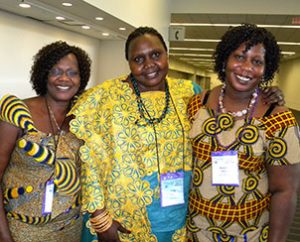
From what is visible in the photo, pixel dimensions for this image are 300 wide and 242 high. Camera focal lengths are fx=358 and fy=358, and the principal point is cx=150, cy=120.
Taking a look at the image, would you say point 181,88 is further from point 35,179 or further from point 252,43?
point 35,179

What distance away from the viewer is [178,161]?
70.1 inches

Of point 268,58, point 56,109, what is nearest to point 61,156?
point 56,109

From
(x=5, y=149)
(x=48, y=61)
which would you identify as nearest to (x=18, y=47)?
(x=48, y=61)

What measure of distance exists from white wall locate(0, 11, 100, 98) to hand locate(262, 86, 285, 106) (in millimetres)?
3146

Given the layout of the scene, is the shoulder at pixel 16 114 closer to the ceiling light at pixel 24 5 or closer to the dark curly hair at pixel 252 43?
the dark curly hair at pixel 252 43

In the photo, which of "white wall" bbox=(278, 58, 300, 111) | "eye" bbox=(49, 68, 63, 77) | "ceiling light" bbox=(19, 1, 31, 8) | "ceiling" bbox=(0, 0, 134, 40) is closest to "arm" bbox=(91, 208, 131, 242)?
"eye" bbox=(49, 68, 63, 77)

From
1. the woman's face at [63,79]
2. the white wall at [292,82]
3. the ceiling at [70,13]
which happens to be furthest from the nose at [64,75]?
the white wall at [292,82]

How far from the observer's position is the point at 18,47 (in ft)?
13.8

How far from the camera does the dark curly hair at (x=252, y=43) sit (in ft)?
5.39

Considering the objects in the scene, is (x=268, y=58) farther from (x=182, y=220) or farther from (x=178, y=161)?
(x=182, y=220)

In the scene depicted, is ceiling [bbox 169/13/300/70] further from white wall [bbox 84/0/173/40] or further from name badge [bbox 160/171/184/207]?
name badge [bbox 160/171/184/207]

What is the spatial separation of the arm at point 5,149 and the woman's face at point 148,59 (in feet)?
2.12

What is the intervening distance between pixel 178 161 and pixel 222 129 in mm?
289

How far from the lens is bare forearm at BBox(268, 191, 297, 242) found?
1.60 metres
